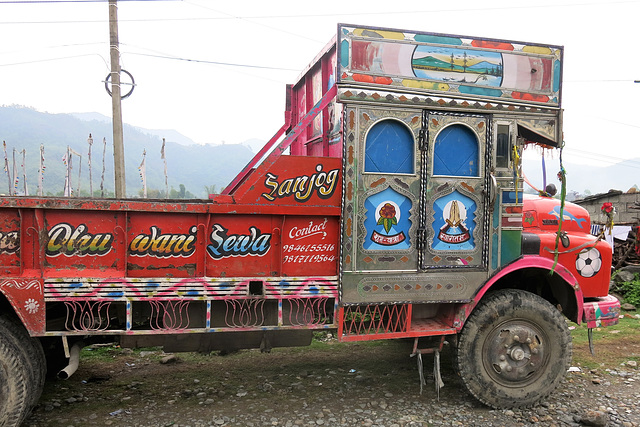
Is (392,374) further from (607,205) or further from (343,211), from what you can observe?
(607,205)

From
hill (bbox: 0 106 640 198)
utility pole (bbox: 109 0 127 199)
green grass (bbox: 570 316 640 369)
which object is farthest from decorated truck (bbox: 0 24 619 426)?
hill (bbox: 0 106 640 198)

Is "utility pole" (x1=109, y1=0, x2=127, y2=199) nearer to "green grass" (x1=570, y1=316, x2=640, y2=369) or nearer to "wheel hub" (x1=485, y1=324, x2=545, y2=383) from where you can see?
"wheel hub" (x1=485, y1=324, x2=545, y2=383)

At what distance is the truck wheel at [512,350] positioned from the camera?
3928 millimetres

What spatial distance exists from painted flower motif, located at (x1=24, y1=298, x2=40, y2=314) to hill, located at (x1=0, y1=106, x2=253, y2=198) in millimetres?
102111

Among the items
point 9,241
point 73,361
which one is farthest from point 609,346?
point 9,241

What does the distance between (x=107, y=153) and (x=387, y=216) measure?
465 feet

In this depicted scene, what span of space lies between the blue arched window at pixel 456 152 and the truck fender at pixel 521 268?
892 mm

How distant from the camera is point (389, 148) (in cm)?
369

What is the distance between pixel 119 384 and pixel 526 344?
153 inches

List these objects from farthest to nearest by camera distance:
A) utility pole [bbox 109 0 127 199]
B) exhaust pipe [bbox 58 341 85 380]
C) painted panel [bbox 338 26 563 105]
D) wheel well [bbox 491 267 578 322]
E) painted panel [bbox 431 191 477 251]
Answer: utility pole [bbox 109 0 127 199] < wheel well [bbox 491 267 578 322] < painted panel [bbox 431 191 477 251] < painted panel [bbox 338 26 563 105] < exhaust pipe [bbox 58 341 85 380]

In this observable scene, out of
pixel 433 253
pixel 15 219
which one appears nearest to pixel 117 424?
pixel 15 219

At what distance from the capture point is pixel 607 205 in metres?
4.19

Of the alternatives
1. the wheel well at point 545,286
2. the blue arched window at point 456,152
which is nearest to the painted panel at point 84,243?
the blue arched window at point 456,152

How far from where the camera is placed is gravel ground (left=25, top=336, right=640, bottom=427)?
374cm
